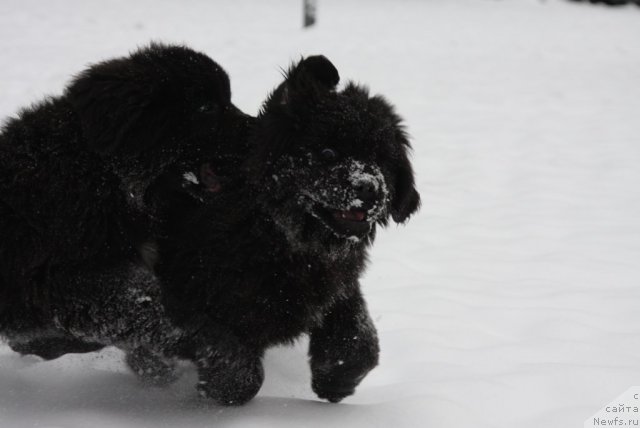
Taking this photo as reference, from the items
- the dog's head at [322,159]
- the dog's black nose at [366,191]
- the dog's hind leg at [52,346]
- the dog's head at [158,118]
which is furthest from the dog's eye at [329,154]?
the dog's hind leg at [52,346]

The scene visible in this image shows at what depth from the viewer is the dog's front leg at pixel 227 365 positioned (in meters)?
2.98

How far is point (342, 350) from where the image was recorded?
316cm

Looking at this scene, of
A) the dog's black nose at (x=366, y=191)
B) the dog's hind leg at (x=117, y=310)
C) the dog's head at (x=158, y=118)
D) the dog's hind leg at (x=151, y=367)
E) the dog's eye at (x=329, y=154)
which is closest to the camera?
the dog's black nose at (x=366, y=191)

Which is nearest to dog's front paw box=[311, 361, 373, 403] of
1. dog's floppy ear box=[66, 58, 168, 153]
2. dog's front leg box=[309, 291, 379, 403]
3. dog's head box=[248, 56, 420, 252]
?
dog's front leg box=[309, 291, 379, 403]

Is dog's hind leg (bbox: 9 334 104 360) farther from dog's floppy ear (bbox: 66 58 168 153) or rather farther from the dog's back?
dog's floppy ear (bbox: 66 58 168 153)

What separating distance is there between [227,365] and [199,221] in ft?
2.21

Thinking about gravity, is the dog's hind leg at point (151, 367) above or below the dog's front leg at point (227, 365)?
below

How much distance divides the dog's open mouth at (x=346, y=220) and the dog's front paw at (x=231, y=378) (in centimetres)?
72

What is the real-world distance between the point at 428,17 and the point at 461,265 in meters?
12.3

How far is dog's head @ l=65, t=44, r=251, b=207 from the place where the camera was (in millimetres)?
3102

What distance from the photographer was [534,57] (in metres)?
12.6

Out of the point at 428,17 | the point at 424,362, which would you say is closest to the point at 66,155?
the point at 424,362

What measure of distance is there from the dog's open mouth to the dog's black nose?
0.06 metres

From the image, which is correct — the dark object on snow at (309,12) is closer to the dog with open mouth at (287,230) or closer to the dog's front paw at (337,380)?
the dog with open mouth at (287,230)
